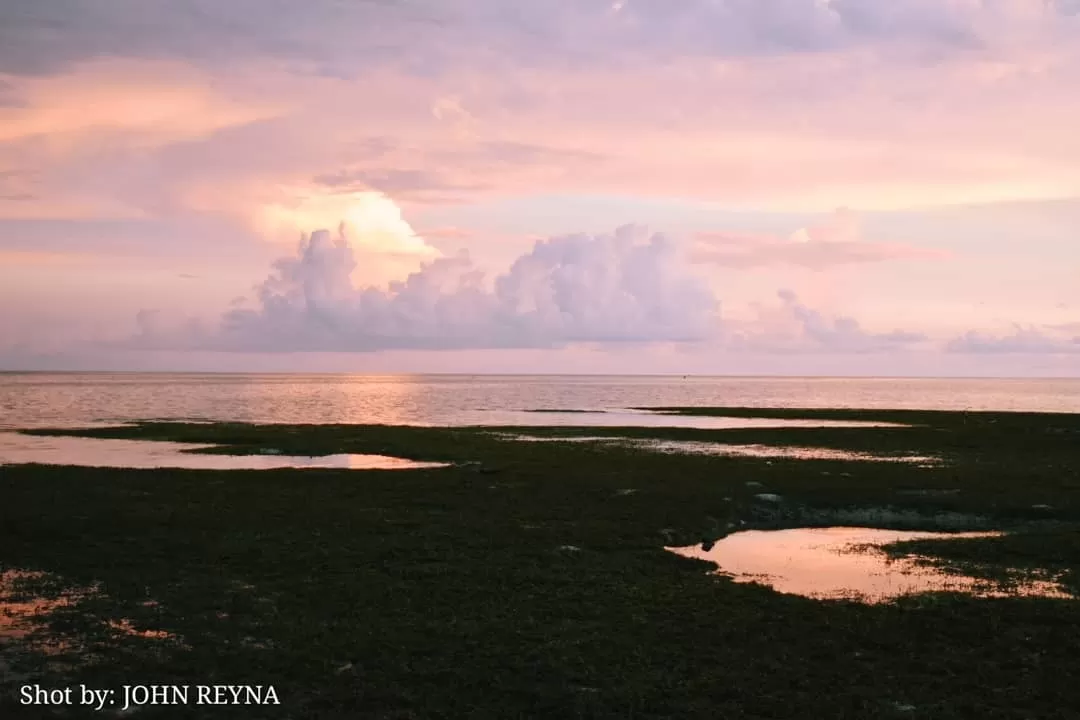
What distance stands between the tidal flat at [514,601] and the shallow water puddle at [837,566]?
2.57 ft

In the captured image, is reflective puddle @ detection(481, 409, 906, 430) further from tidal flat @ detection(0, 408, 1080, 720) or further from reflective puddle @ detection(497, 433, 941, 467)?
tidal flat @ detection(0, 408, 1080, 720)

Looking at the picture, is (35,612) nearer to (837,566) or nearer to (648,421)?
(837,566)

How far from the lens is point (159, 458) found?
5681cm

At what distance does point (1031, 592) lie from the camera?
75.8 feet

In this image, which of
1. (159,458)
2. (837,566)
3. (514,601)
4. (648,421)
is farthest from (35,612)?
(648,421)

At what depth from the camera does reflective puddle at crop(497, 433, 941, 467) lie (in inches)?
2285

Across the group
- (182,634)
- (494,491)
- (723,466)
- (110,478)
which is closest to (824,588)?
(182,634)

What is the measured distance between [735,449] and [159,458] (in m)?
40.5

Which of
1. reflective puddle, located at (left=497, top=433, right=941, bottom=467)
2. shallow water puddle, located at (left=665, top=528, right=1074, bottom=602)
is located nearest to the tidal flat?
shallow water puddle, located at (left=665, top=528, right=1074, bottom=602)

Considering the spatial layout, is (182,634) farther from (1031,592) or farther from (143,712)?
(1031,592)

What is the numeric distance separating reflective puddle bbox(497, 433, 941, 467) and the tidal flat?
474 inches

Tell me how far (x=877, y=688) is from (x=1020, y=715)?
7.75 ft

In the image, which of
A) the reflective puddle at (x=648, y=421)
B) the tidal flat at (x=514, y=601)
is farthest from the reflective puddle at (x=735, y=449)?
the reflective puddle at (x=648, y=421)

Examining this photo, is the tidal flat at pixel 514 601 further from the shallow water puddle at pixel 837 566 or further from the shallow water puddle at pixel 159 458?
the shallow water puddle at pixel 159 458
